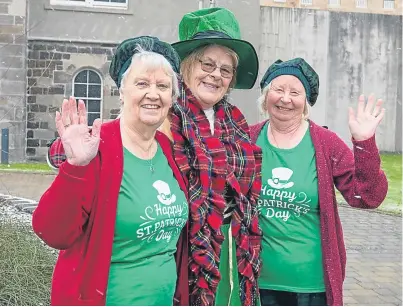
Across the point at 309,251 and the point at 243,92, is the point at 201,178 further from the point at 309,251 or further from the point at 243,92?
the point at 243,92

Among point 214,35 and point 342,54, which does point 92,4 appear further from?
point 214,35

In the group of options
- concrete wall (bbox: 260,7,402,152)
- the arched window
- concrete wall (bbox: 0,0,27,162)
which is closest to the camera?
concrete wall (bbox: 0,0,27,162)

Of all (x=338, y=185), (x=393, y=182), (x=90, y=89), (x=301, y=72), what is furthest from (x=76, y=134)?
(x=90, y=89)

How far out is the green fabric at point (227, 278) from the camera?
2693 millimetres

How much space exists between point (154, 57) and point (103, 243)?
31.0 inches

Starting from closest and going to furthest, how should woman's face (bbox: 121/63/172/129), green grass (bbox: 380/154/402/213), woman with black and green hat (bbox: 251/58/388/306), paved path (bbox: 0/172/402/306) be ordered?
woman's face (bbox: 121/63/172/129) → woman with black and green hat (bbox: 251/58/388/306) → paved path (bbox: 0/172/402/306) → green grass (bbox: 380/154/402/213)

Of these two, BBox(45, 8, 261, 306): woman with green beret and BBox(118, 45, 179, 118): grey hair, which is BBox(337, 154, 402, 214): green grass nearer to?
BBox(45, 8, 261, 306): woman with green beret

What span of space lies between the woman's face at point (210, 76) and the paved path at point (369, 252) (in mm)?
3184

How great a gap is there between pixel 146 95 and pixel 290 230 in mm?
1052

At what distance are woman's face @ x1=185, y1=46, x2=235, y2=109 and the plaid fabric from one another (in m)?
0.05

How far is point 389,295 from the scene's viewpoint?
5.47 meters

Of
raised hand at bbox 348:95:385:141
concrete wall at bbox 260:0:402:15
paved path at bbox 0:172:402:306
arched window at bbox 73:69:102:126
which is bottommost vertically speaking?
paved path at bbox 0:172:402:306

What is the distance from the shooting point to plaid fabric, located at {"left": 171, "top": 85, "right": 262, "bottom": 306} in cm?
252

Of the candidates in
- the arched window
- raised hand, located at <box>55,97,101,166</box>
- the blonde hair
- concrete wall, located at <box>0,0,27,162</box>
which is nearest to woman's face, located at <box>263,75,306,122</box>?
the blonde hair
